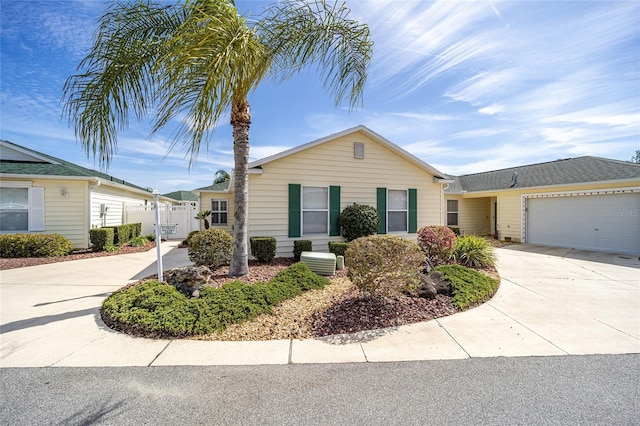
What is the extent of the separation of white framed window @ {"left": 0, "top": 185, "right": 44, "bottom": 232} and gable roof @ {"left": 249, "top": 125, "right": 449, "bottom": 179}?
9273 millimetres

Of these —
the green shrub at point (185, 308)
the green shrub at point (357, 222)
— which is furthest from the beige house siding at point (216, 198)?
the green shrub at point (185, 308)

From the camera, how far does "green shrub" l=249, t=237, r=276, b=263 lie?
830 centimetres

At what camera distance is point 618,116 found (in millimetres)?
10430

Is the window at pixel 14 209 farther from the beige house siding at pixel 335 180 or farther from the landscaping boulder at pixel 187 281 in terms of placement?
the landscaping boulder at pixel 187 281

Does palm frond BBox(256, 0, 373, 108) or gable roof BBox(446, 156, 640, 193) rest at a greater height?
palm frond BBox(256, 0, 373, 108)

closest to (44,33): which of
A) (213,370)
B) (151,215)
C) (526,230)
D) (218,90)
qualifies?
(218,90)

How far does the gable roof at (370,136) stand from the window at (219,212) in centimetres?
969

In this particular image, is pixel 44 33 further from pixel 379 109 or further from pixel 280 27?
pixel 379 109

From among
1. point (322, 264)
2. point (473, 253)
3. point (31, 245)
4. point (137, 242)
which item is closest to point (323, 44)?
point (322, 264)

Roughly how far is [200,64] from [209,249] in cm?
487

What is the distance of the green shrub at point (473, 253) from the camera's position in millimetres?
7893

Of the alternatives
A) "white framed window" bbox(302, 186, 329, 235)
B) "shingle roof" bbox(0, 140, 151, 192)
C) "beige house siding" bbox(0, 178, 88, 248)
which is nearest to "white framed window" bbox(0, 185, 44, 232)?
"beige house siding" bbox(0, 178, 88, 248)

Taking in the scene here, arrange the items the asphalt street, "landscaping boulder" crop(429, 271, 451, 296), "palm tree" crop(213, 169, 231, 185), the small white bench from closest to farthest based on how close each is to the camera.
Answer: the asphalt street → "landscaping boulder" crop(429, 271, 451, 296) → the small white bench → "palm tree" crop(213, 169, 231, 185)

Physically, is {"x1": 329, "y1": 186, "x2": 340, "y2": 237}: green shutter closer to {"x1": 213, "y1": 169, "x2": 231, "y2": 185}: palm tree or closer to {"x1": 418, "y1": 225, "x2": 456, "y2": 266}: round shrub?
{"x1": 418, "y1": 225, "x2": 456, "y2": 266}: round shrub
